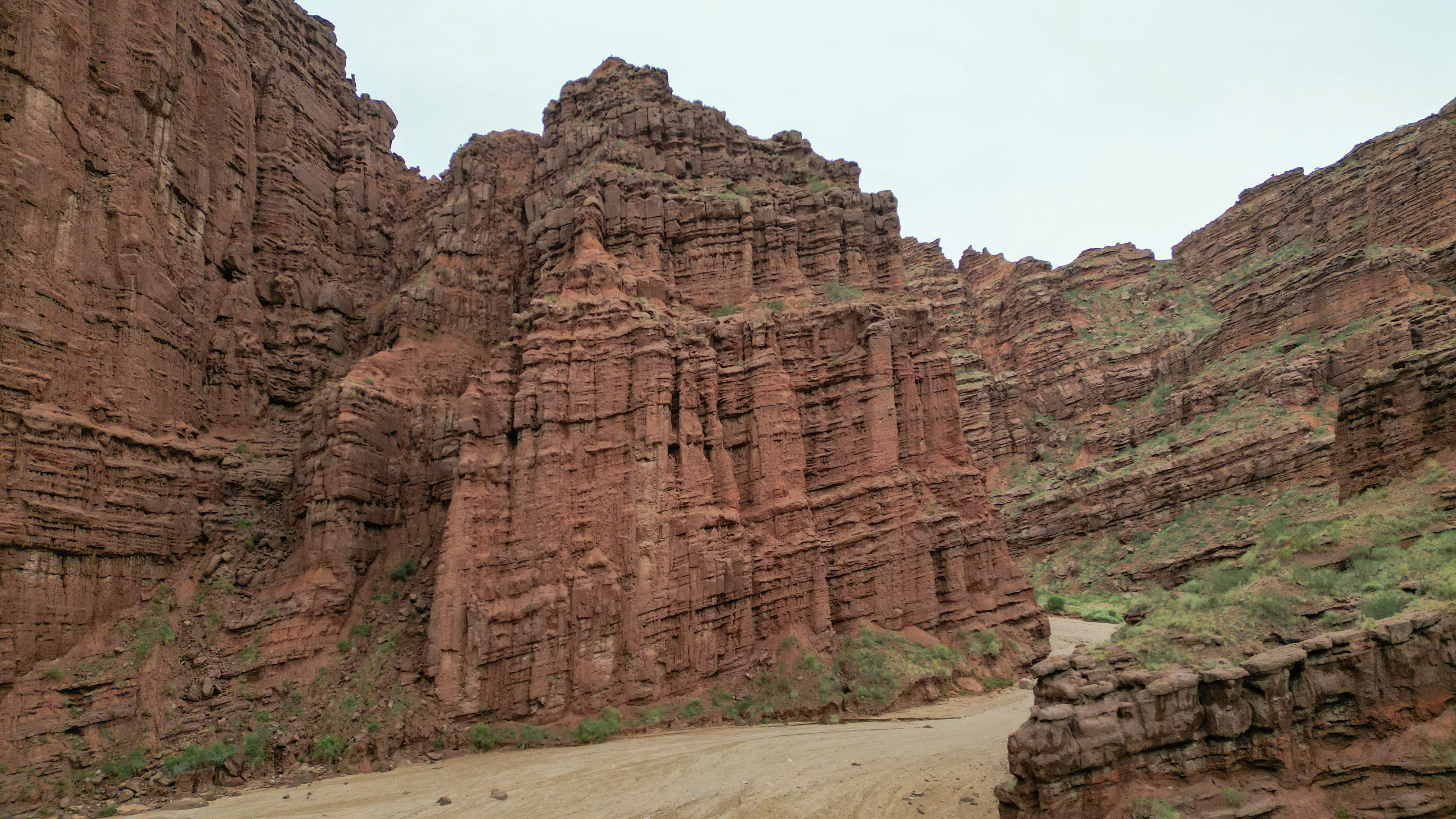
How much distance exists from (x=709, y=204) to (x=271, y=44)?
2292 centimetres

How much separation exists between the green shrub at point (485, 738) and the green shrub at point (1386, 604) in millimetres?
21004

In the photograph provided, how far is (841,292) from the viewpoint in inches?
1240

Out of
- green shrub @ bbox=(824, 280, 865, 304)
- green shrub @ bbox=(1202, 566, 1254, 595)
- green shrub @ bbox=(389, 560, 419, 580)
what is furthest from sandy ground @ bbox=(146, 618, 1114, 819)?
green shrub @ bbox=(824, 280, 865, 304)

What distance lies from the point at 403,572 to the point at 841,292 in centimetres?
2053

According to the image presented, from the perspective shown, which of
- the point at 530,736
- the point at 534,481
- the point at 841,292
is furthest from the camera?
the point at 841,292

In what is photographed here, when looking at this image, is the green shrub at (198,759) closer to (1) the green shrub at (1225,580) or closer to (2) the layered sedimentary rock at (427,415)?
(2) the layered sedimentary rock at (427,415)

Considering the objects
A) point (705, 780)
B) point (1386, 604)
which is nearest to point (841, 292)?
point (705, 780)

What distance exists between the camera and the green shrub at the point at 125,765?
1938 cm

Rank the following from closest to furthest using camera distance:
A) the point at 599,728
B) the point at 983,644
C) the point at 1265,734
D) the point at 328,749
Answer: the point at 1265,734
the point at 328,749
the point at 599,728
the point at 983,644

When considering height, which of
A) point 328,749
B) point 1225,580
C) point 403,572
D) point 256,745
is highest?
point 403,572

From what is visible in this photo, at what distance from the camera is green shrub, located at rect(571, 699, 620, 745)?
2220 cm

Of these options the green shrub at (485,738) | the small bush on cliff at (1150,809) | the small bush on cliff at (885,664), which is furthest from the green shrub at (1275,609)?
the green shrub at (485,738)

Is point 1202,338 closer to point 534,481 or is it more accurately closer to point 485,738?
point 534,481

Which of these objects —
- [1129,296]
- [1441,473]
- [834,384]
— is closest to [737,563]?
[834,384]
